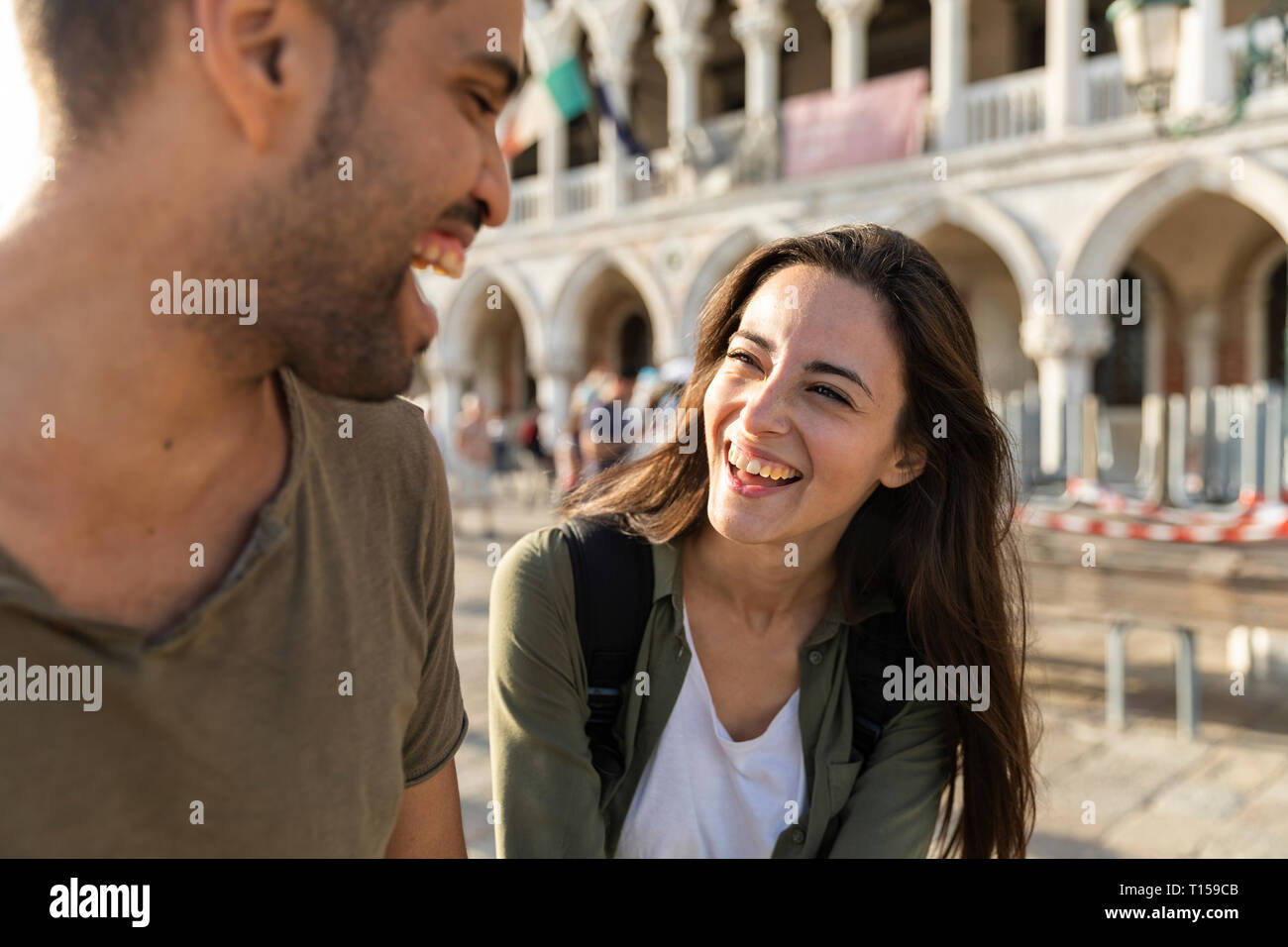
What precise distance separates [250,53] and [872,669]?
1.35m

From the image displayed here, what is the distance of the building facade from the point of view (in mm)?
10617

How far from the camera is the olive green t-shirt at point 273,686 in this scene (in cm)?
81

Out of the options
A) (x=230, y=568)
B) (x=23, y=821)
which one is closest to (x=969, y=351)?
(x=230, y=568)

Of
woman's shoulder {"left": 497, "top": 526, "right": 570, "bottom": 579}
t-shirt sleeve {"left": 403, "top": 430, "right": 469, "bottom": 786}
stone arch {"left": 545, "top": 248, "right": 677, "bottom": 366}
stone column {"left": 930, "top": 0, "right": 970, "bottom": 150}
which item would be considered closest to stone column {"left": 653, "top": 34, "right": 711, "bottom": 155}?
stone arch {"left": 545, "top": 248, "right": 677, "bottom": 366}

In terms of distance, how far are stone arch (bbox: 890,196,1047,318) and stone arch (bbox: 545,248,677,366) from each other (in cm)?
376

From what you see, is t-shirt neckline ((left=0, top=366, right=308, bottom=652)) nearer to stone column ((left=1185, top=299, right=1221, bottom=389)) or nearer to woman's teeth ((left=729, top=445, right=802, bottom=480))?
woman's teeth ((left=729, top=445, right=802, bottom=480))

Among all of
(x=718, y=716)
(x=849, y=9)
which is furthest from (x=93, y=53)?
(x=849, y=9)

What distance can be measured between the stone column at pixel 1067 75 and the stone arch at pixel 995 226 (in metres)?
1.01

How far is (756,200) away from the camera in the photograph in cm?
1334

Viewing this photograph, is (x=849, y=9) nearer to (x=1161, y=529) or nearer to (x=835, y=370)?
(x=1161, y=529)

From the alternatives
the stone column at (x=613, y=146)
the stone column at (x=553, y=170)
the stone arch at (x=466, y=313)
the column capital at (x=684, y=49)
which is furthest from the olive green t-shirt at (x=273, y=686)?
the stone arch at (x=466, y=313)

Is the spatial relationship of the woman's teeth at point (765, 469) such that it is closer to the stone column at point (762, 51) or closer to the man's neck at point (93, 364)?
the man's neck at point (93, 364)

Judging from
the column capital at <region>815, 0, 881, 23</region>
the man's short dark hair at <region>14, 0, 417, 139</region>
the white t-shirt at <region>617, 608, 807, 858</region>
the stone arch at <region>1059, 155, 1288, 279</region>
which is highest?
the column capital at <region>815, 0, 881, 23</region>
